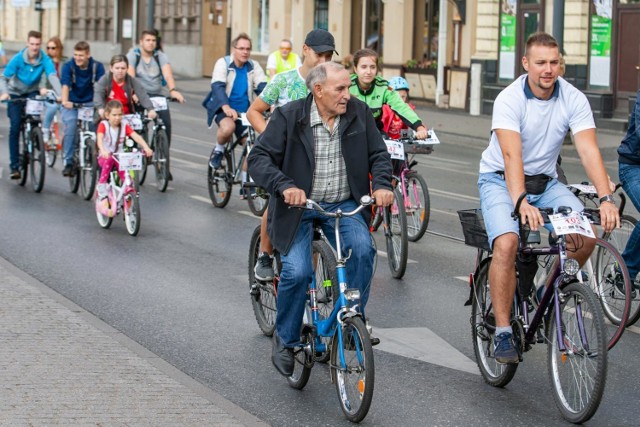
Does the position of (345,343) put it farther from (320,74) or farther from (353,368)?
(320,74)

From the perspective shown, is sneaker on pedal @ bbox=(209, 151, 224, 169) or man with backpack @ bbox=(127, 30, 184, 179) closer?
sneaker on pedal @ bbox=(209, 151, 224, 169)

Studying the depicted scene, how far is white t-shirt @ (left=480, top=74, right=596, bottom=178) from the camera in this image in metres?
6.91

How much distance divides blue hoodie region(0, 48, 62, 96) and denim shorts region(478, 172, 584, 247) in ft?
32.3

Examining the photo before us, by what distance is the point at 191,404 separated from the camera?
6352mm

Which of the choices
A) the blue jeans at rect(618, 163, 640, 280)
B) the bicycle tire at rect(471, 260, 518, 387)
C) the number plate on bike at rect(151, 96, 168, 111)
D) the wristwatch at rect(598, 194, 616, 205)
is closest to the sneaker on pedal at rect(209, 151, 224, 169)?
the number plate on bike at rect(151, 96, 168, 111)

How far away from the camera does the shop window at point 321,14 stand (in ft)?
138

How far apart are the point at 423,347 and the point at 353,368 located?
1.83 metres

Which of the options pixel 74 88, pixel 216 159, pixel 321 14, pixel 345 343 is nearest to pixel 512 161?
pixel 345 343

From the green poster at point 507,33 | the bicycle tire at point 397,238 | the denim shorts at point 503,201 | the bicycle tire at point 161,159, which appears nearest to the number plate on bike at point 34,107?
the bicycle tire at point 161,159

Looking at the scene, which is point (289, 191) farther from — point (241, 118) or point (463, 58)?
point (463, 58)

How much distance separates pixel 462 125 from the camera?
1129 inches

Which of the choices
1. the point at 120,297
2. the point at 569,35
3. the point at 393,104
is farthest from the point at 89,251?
the point at 569,35

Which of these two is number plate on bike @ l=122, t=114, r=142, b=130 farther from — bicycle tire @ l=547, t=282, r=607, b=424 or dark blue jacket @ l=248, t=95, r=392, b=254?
bicycle tire @ l=547, t=282, r=607, b=424

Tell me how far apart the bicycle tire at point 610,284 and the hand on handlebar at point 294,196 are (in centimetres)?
228
